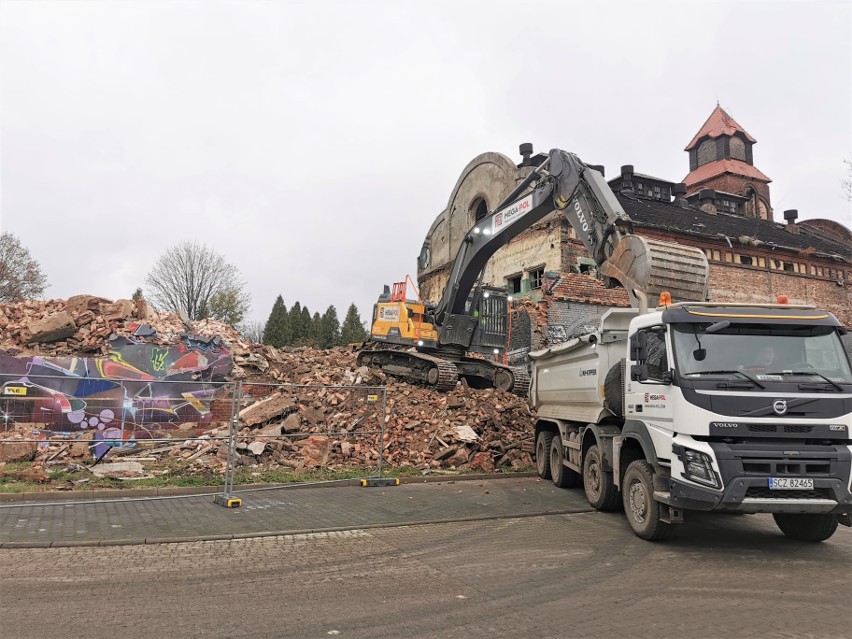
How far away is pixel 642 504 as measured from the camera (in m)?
7.08

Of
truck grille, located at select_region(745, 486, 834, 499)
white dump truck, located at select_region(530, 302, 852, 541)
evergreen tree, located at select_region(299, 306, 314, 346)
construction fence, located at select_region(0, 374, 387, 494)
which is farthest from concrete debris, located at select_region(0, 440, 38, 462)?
evergreen tree, located at select_region(299, 306, 314, 346)

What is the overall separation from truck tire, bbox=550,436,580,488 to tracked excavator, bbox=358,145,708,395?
313 centimetres

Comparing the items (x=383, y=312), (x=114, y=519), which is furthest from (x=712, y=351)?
(x=383, y=312)

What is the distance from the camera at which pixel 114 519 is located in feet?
25.2

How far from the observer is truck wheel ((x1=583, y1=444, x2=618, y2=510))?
841cm

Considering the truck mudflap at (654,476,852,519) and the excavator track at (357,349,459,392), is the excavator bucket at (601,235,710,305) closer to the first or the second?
the truck mudflap at (654,476,852,519)

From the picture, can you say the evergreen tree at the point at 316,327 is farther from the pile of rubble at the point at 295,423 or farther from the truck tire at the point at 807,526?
the truck tire at the point at 807,526

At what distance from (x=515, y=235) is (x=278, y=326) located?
4826 centimetres

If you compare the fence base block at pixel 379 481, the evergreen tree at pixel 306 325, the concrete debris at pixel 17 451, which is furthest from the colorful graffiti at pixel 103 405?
the evergreen tree at pixel 306 325

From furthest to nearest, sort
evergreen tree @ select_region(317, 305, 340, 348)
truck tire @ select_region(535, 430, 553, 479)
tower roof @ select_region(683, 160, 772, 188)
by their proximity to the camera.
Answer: evergreen tree @ select_region(317, 305, 340, 348), tower roof @ select_region(683, 160, 772, 188), truck tire @ select_region(535, 430, 553, 479)

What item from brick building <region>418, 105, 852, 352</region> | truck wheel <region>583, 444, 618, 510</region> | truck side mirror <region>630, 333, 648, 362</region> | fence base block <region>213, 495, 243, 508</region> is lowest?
fence base block <region>213, 495, 243, 508</region>

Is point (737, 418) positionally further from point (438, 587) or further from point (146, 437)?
point (146, 437)

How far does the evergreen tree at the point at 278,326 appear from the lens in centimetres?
5678

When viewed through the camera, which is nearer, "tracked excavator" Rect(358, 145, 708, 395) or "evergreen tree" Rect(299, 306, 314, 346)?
"tracked excavator" Rect(358, 145, 708, 395)
